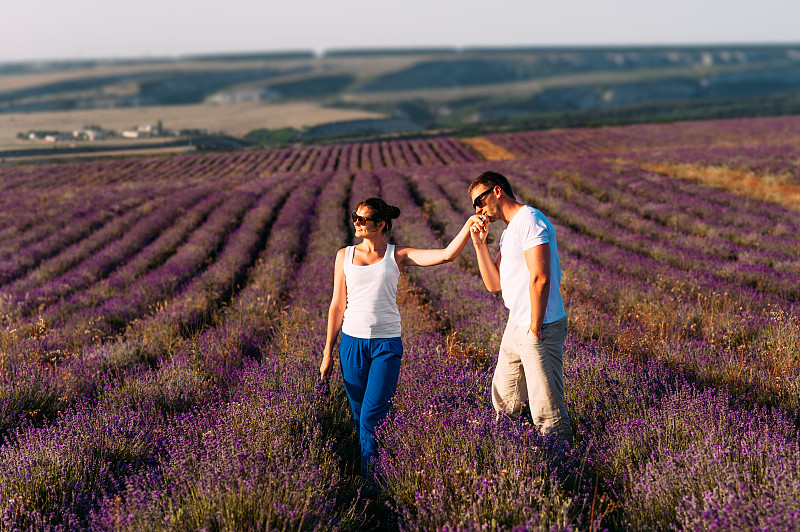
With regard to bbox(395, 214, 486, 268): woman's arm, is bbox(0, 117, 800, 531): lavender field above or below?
below

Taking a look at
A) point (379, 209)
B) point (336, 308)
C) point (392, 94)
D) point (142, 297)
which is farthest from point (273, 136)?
point (392, 94)

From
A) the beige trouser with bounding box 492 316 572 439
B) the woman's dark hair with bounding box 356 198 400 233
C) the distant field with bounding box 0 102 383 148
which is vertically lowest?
the beige trouser with bounding box 492 316 572 439

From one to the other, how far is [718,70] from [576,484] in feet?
751

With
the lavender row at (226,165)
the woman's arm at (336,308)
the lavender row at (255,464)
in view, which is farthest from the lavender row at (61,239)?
the lavender row at (226,165)

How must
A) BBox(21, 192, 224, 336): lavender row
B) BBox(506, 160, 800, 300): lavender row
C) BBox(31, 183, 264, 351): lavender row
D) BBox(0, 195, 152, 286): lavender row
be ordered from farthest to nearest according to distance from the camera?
BBox(0, 195, 152, 286): lavender row → BBox(506, 160, 800, 300): lavender row → BBox(21, 192, 224, 336): lavender row → BBox(31, 183, 264, 351): lavender row

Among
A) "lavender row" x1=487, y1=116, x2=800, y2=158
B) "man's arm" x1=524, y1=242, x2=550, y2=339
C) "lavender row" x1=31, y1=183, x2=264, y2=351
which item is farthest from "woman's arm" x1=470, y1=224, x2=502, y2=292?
"lavender row" x1=487, y1=116, x2=800, y2=158

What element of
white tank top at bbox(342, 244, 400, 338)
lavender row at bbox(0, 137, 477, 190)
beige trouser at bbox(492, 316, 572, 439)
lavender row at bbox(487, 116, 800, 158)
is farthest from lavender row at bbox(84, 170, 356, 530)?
lavender row at bbox(487, 116, 800, 158)

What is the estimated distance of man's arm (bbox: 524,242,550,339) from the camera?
243 cm

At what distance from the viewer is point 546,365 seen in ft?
8.46

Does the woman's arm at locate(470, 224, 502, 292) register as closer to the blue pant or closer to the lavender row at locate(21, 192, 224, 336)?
the blue pant

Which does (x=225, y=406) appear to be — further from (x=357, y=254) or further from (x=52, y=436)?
(x=357, y=254)

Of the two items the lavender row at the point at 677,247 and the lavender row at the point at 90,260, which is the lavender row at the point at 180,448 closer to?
the lavender row at the point at 90,260

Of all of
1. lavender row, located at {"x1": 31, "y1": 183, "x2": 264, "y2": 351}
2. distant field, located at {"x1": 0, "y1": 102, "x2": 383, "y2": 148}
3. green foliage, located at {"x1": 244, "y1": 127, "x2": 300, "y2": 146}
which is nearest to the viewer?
lavender row, located at {"x1": 31, "y1": 183, "x2": 264, "y2": 351}

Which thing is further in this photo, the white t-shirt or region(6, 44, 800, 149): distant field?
region(6, 44, 800, 149): distant field
